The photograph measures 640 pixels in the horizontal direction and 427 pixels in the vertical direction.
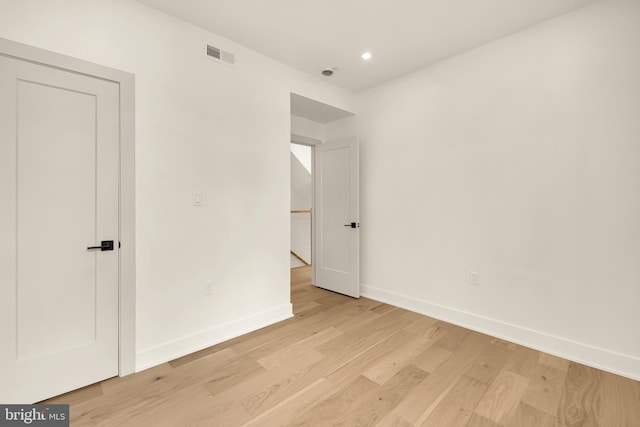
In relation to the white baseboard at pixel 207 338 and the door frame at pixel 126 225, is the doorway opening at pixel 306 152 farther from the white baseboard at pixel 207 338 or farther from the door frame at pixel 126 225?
the door frame at pixel 126 225

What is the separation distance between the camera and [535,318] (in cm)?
252

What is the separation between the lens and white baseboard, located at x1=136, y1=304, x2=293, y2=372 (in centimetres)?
222

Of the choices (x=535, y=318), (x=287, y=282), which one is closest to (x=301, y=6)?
(x=287, y=282)

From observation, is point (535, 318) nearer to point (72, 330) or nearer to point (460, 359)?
point (460, 359)

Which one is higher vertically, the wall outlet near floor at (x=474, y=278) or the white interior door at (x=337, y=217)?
the white interior door at (x=337, y=217)

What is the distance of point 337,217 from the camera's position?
405 cm

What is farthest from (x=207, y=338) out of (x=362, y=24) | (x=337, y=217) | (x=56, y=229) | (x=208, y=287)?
(x=362, y=24)

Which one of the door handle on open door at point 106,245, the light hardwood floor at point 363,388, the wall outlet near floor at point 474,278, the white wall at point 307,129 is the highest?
the white wall at point 307,129

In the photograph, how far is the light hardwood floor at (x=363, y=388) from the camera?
5.49 ft

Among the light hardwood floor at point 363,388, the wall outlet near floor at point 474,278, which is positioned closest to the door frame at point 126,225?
the light hardwood floor at point 363,388

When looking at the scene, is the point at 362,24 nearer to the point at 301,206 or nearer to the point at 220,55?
the point at 220,55

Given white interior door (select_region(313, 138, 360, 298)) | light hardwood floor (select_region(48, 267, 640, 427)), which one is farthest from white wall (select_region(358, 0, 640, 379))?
white interior door (select_region(313, 138, 360, 298))

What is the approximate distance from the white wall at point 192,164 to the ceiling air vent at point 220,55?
0.05 meters

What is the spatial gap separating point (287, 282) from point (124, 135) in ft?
6.75
